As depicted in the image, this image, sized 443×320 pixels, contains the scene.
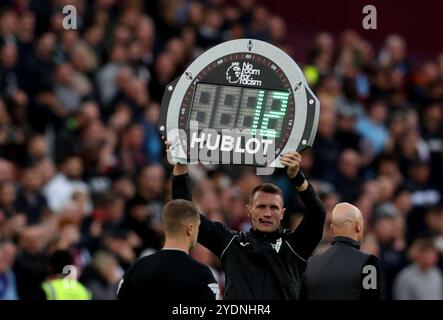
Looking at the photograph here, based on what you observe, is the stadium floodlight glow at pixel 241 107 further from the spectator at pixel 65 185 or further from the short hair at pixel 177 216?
the spectator at pixel 65 185

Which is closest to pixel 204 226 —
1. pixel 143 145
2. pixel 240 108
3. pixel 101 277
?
pixel 240 108

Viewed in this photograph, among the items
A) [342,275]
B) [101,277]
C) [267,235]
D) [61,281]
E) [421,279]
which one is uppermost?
[267,235]

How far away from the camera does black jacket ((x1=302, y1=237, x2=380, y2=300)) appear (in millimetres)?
8109

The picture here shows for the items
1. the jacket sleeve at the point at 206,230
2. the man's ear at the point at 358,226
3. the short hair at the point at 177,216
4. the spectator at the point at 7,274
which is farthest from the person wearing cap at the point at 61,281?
the short hair at the point at 177,216

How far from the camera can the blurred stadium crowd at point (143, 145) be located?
1176cm

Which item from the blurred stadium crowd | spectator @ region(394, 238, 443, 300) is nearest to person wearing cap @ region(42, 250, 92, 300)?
the blurred stadium crowd

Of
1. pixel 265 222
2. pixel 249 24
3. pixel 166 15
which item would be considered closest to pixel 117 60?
pixel 166 15

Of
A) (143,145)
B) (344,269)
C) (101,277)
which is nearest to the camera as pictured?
(344,269)

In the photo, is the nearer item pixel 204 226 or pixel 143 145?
pixel 204 226

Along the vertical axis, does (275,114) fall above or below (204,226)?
above

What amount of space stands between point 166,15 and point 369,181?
3.07m

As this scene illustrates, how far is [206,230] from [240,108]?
0.77 metres

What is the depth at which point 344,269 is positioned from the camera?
8211 mm

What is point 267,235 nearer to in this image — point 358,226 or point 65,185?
point 358,226
